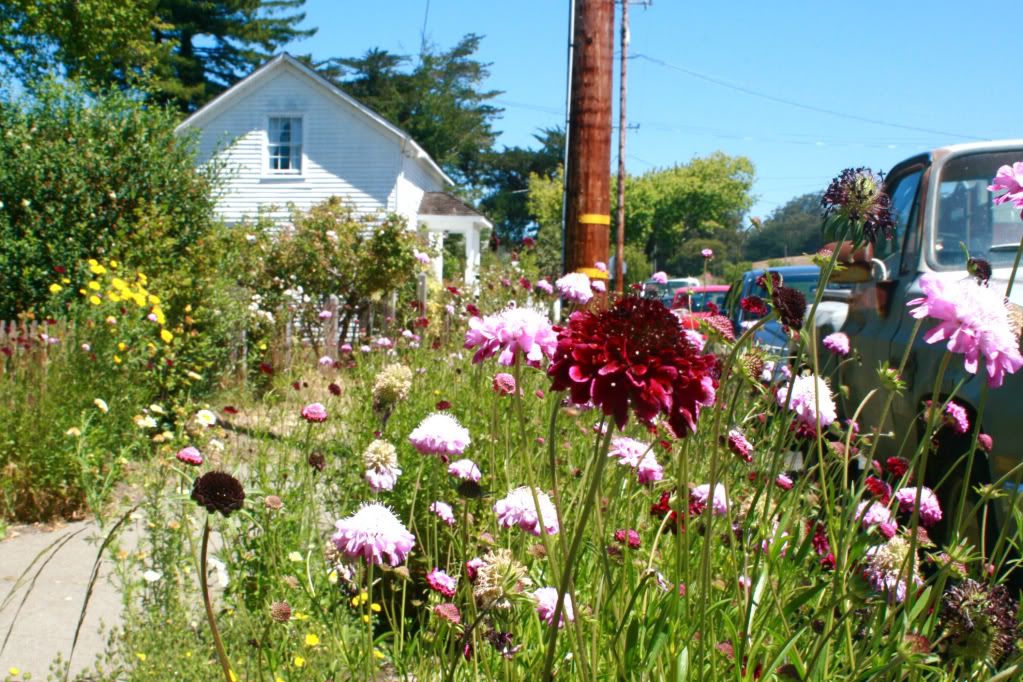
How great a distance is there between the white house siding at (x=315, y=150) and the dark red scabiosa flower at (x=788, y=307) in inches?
983

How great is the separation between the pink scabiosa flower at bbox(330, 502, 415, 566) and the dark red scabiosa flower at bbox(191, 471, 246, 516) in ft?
1.16

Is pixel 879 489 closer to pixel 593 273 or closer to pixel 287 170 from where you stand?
pixel 593 273

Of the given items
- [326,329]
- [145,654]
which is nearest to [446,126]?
[326,329]

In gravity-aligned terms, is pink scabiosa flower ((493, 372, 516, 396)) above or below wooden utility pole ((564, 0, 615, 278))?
below

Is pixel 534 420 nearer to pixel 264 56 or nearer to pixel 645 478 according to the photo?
pixel 645 478

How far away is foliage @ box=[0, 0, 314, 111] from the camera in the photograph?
75.8ft

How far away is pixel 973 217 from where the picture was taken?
4.73 metres

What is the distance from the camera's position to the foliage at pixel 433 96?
5302 centimetres

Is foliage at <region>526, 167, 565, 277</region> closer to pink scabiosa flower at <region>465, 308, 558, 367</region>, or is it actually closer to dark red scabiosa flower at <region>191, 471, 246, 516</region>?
pink scabiosa flower at <region>465, 308, 558, 367</region>

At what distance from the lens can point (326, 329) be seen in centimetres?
1227

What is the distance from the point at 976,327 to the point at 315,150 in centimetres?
2613

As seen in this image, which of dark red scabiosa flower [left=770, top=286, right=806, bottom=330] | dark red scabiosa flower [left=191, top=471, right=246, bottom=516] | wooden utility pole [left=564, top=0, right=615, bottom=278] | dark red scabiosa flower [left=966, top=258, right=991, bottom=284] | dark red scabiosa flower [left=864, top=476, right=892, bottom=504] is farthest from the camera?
wooden utility pole [left=564, top=0, right=615, bottom=278]

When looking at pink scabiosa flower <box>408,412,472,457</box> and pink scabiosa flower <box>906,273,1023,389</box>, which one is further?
pink scabiosa flower <box>408,412,472,457</box>

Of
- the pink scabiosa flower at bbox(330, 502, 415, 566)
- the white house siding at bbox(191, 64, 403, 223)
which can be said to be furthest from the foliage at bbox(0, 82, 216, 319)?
the white house siding at bbox(191, 64, 403, 223)
